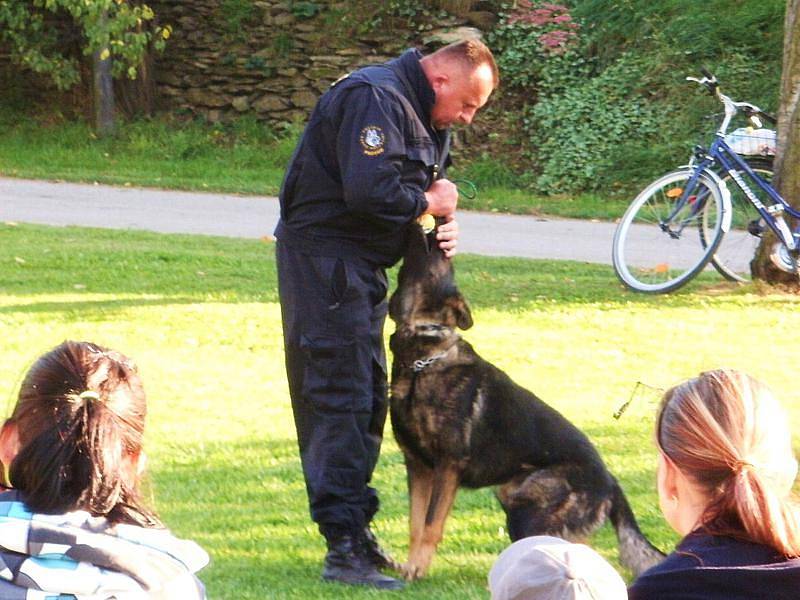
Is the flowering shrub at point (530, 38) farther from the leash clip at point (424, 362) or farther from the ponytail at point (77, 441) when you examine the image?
the ponytail at point (77, 441)

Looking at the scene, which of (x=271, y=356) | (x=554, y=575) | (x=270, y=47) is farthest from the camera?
(x=270, y=47)

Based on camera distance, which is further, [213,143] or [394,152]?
[213,143]

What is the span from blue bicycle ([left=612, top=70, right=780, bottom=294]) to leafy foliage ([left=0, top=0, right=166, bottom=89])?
36.0ft

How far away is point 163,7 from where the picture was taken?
2177 cm

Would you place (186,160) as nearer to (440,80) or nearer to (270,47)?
(270,47)

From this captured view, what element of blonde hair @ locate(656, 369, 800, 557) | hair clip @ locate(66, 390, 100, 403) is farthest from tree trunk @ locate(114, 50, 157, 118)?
blonde hair @ locate(656, 369, 800, 557)

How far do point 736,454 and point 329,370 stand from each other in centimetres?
219

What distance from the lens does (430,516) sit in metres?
4.48

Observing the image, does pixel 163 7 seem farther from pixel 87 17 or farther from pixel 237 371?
pixel 237 371

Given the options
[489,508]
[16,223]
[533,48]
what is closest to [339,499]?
[489,508]

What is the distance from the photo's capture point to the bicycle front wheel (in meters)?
9.37

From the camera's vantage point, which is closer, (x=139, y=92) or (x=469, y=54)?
(x=469, y=54)

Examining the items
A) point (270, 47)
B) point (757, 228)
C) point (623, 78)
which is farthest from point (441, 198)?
point (270, 47)

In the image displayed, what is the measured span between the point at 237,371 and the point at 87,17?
1261cm
